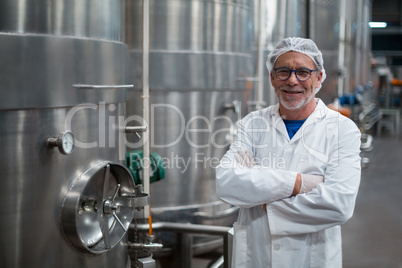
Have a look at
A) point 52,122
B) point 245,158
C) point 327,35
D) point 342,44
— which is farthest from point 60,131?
point 342,44

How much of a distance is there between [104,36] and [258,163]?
0.73m

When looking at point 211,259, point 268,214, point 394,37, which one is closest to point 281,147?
point 268,214

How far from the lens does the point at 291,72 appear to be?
1.49 meters

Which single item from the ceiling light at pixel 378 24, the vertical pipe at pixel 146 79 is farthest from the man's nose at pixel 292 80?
the ceiling light at pixel 378 24

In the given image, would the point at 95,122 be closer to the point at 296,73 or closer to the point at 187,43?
the point at 296,73

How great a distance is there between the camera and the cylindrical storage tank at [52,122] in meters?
1.49

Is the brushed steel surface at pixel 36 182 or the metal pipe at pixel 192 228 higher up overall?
the brushed steel surface at pixel 36 182

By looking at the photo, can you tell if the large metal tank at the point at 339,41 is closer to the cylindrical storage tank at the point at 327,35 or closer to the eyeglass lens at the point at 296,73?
the cylindrical storage tank at the point at 327,35

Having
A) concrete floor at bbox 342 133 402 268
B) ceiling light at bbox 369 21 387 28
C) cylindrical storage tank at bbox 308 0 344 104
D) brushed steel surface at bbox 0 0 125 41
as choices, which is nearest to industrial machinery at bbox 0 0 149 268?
brushed steel surface at bbox 0 0 125 41

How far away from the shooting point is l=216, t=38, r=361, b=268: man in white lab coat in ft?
4.74

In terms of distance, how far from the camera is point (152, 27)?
9.81ft

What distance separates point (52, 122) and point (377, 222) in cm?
360

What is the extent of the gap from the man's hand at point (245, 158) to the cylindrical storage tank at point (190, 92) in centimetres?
150

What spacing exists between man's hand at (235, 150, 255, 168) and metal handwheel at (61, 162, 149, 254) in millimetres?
505
